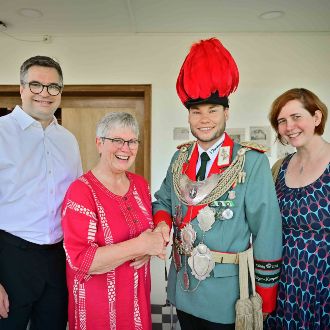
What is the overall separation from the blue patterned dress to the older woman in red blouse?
1.86ft

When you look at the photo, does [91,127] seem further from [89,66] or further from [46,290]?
[46,290]

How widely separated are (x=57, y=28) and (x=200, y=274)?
2.70 m

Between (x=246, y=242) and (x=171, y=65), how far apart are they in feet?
7.74

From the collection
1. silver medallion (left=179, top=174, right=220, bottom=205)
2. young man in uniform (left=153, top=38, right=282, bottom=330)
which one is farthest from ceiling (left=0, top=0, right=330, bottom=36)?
silver medallion (left=179, top=174, right=220, bottom=205)

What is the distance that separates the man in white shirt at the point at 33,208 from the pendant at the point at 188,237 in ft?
1.89

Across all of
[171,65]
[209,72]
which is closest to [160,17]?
[171,65]

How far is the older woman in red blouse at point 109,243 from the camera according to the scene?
1.27m

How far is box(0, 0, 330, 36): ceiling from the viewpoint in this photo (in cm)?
258

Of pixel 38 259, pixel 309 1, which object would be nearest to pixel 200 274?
pixel 38 259

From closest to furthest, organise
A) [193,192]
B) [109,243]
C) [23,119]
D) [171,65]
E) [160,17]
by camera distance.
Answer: [109,243]
[193,192]
[23,119]
[160,17]
[171,65]

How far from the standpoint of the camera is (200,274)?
4.36 feet

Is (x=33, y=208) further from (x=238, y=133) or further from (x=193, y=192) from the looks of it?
(x=238, y=133)

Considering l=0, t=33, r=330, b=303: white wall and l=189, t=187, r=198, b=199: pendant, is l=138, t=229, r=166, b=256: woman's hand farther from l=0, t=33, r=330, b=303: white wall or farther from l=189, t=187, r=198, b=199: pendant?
l=0, t=33, r=330, b=303: white wall

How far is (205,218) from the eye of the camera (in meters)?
1.34
